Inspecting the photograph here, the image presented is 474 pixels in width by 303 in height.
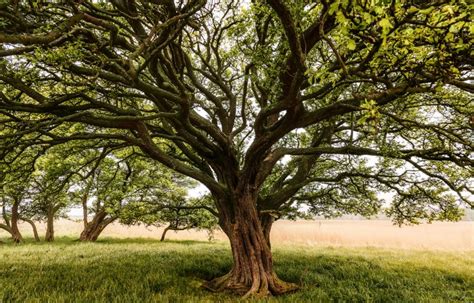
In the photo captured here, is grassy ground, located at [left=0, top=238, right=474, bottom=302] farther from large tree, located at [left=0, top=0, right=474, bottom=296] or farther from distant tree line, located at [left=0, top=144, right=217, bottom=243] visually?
distant tree line, located at [left=0, top=144, right=217, bottom=243]

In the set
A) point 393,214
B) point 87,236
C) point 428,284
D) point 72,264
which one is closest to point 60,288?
point 72,264

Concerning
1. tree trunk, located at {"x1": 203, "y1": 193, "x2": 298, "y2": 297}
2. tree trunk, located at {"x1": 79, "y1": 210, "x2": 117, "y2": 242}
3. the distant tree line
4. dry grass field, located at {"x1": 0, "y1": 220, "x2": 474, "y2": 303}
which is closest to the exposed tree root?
tree trunk, located at {"x1": 203, "y1": 193, "x2": 298, "y2": 297}

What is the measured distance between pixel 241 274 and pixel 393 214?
27.3 ft

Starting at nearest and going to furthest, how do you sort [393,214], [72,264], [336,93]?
[336,93], [72,264], [393,214]

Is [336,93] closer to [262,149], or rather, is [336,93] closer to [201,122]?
[262,149]

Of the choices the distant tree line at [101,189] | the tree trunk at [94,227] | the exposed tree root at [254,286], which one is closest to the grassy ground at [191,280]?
the exposed tree root at [254,286]

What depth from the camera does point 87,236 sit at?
26578 mm

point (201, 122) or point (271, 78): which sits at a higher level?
point (271, 78)

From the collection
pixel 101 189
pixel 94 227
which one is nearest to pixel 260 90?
pixel 101 189

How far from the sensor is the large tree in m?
4.79

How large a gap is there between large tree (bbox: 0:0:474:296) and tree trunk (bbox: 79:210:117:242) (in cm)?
1740

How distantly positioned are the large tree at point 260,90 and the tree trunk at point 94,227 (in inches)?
685

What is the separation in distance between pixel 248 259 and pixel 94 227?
2177 cm

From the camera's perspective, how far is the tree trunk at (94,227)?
26.6 metres
